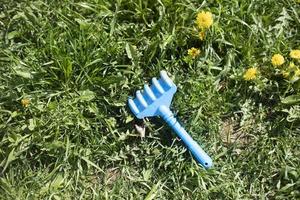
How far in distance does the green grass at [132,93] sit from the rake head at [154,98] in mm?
59

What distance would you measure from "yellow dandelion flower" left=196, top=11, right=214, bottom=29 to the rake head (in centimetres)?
27

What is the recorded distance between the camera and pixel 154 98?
287cm

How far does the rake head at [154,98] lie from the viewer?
286 centimetres

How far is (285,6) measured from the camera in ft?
10.1

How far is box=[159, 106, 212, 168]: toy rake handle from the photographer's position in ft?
9.29

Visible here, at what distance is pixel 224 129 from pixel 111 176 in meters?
0.55

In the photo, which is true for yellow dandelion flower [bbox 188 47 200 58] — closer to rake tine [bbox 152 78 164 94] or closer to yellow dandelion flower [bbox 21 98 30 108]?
rake tine [bbox 152 78 164 94]

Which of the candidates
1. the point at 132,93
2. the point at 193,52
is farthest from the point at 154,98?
the point at 193,52

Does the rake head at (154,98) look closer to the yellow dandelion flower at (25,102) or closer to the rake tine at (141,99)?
the rake tine at (141,99)

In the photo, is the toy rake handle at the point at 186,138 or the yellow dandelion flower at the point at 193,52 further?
the yellow dandelion flower at the point at 193,52

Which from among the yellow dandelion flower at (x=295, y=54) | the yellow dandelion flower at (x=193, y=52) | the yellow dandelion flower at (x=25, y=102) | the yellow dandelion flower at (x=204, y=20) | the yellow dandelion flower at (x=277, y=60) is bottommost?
the yellow dandelion flower at (x=295, y=54)

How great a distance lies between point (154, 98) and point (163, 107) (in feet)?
0.19

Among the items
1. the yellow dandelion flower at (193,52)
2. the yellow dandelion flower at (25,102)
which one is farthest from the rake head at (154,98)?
the yellow dandelion flower at (25,102)

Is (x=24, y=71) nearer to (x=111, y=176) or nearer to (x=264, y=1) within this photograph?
(x=111, y=176)
